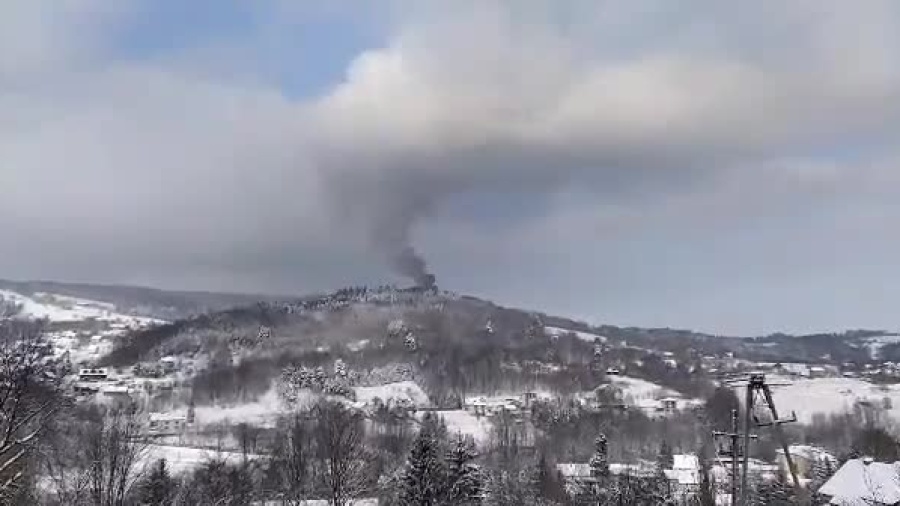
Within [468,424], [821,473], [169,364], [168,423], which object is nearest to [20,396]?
[821,473]

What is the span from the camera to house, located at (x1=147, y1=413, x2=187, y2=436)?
388ft

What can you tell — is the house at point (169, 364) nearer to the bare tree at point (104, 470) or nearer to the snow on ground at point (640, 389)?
the snow on ground at point (640, 389)

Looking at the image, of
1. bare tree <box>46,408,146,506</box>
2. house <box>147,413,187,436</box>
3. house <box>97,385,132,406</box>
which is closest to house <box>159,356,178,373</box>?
house <box>97,385,132,406</box>

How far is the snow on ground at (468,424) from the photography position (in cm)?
12062

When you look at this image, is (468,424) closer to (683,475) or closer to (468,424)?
(468,424)

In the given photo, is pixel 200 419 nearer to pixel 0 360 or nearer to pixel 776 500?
pixel 776 500

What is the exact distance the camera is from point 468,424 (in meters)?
133

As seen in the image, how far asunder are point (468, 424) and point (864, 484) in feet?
330

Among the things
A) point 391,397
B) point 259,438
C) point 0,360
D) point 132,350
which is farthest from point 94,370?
point 0,360

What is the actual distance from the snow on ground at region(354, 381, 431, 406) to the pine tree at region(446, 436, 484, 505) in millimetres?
108090

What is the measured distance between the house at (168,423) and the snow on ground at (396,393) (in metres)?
33.9

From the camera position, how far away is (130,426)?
918 inches

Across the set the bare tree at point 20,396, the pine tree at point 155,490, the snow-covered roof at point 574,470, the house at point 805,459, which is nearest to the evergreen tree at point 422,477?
the pine tree at point 155,490

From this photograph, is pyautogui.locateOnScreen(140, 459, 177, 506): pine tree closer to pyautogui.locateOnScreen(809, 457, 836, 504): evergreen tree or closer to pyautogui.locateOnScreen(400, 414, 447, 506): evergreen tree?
pyautogui.locateOnScreen(400, 414, 447, 506): evergreen tree
